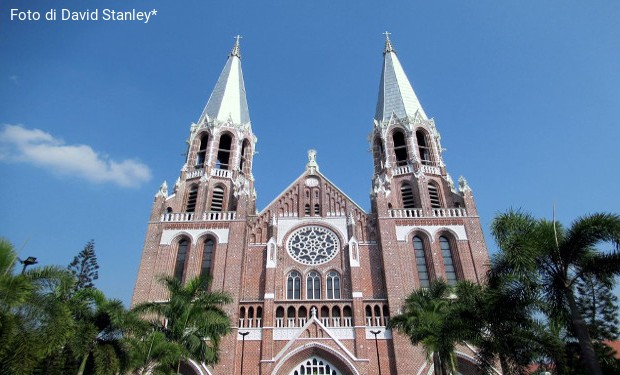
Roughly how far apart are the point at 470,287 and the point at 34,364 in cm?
1418

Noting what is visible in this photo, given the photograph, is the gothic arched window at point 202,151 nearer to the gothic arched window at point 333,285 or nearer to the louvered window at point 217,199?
the louvered window at point 217,199

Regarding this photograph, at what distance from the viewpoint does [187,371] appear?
23.8 m

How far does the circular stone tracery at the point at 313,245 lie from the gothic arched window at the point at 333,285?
1024mm

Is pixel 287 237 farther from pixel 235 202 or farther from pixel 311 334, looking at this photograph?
pixel 311 334

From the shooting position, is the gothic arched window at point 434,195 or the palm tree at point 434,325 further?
the gothic arched window at point 434,195

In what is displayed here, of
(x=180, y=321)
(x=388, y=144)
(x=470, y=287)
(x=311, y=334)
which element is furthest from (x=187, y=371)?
(x=388, y=144)

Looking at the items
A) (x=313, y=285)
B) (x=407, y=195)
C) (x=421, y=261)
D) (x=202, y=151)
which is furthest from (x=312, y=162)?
(x=421, y=261)

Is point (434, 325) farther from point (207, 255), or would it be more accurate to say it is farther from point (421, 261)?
point (207, 255)

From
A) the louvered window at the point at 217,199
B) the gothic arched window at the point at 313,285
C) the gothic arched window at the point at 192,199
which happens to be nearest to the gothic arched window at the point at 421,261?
the gothic arched window at the point at 313,285

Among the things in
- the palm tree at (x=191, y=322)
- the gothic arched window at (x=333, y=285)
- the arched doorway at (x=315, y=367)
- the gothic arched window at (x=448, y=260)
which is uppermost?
the gothic arched window at (x=448, y=260)

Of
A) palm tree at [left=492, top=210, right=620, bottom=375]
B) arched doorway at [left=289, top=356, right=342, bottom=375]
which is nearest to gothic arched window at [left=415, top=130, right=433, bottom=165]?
arched doorway at [left=289, top=356, right=342, bottom=375]

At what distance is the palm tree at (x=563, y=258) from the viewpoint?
40.1ft

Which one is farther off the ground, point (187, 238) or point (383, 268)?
point (187, 238)

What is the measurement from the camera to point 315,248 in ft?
96.5
